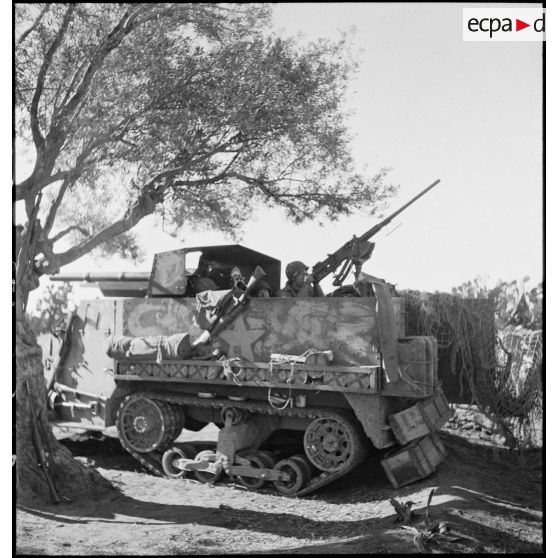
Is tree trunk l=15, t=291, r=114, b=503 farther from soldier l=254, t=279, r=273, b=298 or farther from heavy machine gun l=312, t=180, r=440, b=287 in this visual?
heavy machine gun l=312, t=180, r=440, b=287

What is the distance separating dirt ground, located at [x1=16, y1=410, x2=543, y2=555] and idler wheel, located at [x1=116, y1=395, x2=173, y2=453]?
17.3 inches

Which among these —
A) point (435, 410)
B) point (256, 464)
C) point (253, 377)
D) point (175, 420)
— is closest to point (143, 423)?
point (175, 420)

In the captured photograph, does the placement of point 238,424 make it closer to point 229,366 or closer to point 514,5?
point 229,366

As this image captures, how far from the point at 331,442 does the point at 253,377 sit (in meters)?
1.24

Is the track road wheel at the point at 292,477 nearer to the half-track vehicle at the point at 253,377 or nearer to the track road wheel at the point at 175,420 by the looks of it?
the half-track vehicle at the point at 253,377

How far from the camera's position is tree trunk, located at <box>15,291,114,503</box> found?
21.9 feet

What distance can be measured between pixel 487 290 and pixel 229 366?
13.8 feet

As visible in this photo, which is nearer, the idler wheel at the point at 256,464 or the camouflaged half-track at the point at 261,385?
the camouflaged half-track at the point at 261,385

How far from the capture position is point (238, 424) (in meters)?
8.73

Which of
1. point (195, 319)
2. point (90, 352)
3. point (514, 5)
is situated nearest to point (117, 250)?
point (90, 352)

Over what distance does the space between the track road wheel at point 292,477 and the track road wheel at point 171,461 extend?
4.62 ft

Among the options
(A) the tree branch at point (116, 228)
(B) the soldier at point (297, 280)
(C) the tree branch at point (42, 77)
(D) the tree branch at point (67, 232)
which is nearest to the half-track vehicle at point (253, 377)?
(B) the soldier at point (297, 280)

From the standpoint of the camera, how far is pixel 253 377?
8.45 m

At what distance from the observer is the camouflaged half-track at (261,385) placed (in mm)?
7902
